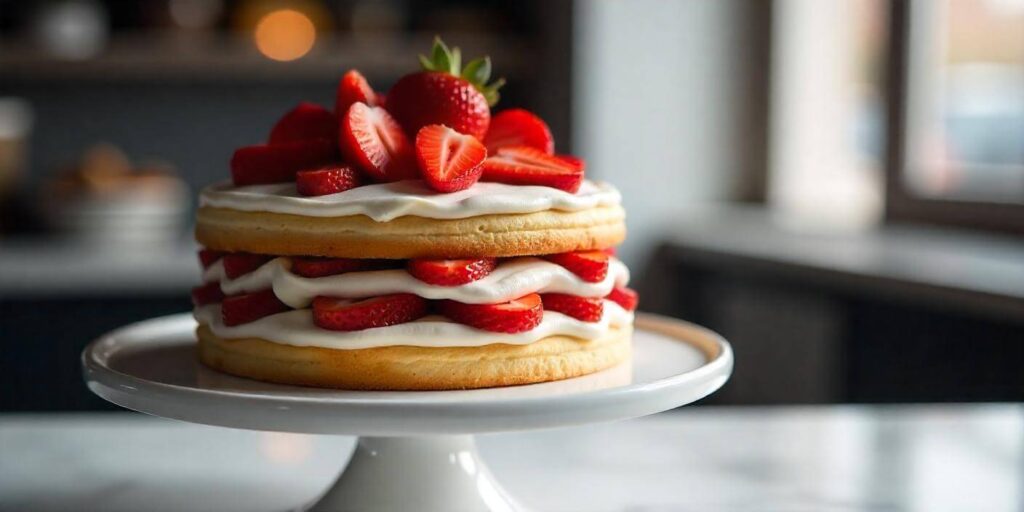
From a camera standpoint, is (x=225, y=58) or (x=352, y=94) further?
(x=225, y=58)

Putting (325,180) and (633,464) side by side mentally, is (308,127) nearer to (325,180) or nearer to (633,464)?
(325,180)

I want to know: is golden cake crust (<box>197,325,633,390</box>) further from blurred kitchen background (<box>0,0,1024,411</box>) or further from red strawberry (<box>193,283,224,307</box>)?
blurred kitchen background (<box>0,0,1024,411</box>)

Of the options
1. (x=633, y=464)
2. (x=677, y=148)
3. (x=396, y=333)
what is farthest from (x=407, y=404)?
(x=677, y=148)

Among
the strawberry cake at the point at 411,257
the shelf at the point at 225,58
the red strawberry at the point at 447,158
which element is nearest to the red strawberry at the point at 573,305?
the strawberry cake at the point at 411,257

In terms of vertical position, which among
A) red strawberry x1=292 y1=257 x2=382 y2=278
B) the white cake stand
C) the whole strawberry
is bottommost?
the white cake stand

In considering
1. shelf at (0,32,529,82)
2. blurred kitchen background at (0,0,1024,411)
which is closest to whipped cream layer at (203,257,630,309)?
blurred kitchen background at (0,0,1024,411)

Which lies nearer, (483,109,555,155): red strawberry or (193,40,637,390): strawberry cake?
(193,40,637,390): strawberry cake

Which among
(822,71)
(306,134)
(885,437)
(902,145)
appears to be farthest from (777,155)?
(306,134)
